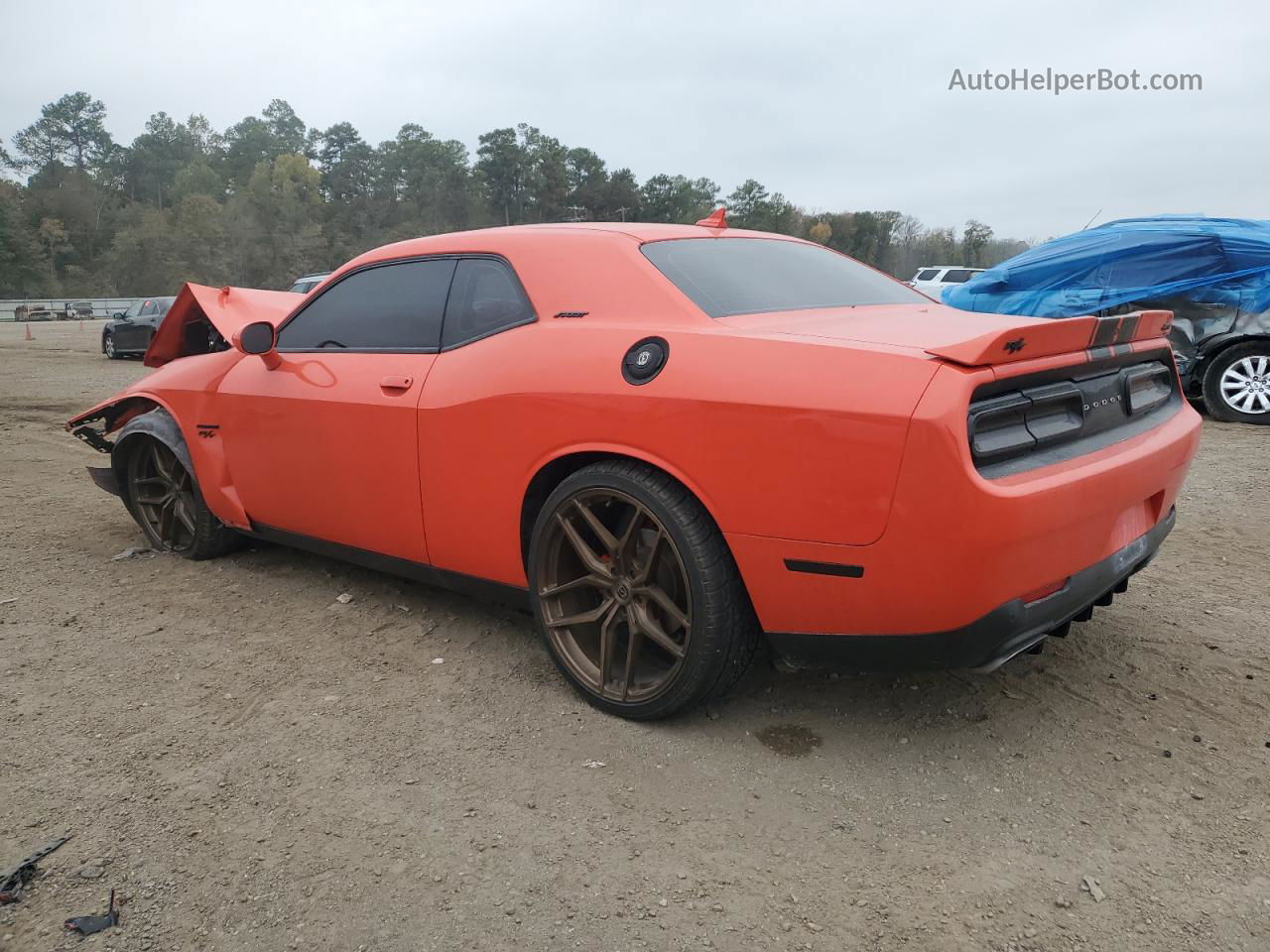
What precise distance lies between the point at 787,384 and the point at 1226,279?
790cm

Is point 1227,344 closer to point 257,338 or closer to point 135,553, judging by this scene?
point 257,338

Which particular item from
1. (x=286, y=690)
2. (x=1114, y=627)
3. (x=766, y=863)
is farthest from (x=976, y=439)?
(x=286, y=690)

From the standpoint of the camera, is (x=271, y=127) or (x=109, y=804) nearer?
(x=109, y=804)

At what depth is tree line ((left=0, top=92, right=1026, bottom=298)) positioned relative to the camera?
67.8 metres

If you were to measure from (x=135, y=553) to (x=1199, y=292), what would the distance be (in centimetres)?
892

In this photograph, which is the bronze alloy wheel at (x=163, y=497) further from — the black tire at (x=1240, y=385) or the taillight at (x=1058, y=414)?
the black tire at (x=1240, y=385)

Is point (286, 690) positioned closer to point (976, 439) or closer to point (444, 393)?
point (444, 393)

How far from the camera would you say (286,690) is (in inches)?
119

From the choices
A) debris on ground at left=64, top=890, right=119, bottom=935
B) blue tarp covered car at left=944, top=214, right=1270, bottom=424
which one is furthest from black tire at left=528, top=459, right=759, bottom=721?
blue tarp covered car at left=944, top=214, right=1270, bottom=424

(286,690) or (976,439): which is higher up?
(976,439)

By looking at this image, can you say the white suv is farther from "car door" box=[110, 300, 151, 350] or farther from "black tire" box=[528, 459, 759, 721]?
"black tire" box=[528, 459, 759, 721]

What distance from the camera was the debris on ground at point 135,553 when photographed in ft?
14.9

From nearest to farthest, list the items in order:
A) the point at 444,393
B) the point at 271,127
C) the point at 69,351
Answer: the point at 444,393 → the point at 69,351 → the point at 271,127

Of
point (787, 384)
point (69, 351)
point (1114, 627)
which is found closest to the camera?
point (787, 384)
